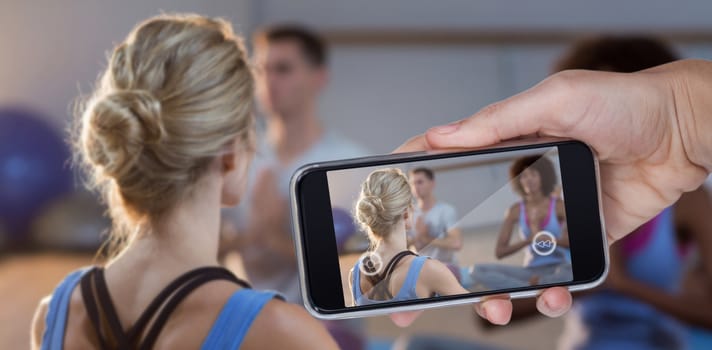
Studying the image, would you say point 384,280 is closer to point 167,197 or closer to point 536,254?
point 536,254

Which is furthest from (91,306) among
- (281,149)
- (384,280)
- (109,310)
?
(281,149)

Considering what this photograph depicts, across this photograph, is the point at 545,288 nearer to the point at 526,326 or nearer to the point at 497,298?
the point at 497,298

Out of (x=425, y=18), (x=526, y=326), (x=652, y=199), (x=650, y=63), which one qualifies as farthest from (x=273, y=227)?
(x=425, y=18)

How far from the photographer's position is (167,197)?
0.93m

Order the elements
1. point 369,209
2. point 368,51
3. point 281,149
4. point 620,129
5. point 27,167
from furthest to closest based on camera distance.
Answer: point 368,51 → point 27,167 → point 281,149 → point 620,129 → point 369,209

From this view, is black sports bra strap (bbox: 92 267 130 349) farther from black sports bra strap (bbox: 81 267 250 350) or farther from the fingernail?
the fingernail

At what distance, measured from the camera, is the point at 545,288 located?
73 cm

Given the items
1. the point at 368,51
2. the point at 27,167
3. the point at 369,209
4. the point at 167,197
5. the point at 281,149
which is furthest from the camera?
the point at 368,51

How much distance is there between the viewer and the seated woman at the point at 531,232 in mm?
721

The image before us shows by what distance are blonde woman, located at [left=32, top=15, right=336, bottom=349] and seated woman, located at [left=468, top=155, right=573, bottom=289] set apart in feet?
0.73

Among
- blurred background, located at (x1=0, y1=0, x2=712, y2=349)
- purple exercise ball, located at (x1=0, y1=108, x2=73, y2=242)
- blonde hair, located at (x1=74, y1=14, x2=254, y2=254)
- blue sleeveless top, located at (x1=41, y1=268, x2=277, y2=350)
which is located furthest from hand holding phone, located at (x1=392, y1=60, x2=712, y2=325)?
blurred background, located at (x1=0, y1=0, x2=712, y2=349)

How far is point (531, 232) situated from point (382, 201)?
144mm

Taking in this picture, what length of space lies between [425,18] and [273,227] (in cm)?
290

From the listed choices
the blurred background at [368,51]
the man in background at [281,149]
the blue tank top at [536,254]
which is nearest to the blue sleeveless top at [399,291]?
the blue tank top at [536,254]
